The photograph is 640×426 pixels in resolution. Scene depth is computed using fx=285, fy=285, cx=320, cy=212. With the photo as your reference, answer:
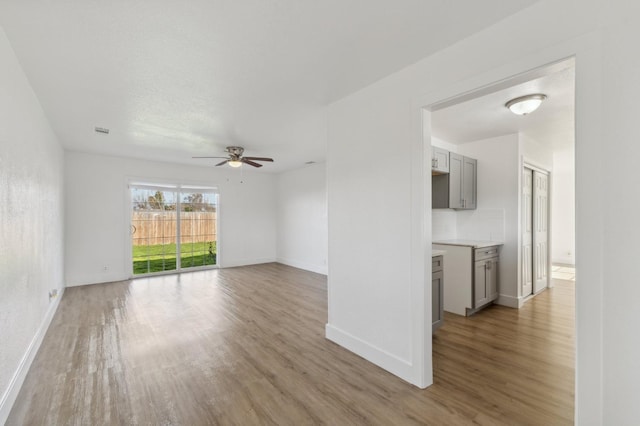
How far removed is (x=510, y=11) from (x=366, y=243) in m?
1.98

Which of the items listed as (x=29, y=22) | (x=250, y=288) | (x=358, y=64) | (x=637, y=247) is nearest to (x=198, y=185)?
(x=250, y=288)

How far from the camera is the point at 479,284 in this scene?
393cm

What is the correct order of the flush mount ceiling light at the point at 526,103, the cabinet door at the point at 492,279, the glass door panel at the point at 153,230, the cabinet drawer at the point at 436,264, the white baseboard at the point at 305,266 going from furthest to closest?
the white baseboard at the point at 305,266
the glass door panel at the point at 153,230
the cabinet door at the point at 492,279
the cabinet drawer at the point at 436,264
the flush mount ceiling light at the point at 526,103

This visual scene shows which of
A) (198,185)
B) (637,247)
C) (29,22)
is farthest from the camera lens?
(198,185)

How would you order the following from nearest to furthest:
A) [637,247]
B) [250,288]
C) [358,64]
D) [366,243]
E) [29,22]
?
[637,247] → [29,22] → [358,64] → [366,243] → [250,288]

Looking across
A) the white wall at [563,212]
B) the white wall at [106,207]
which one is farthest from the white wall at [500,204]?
the white wall at [106,207]

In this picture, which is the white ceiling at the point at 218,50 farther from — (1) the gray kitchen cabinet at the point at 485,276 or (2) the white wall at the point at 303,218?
(2) the white wall at the point at 303,218

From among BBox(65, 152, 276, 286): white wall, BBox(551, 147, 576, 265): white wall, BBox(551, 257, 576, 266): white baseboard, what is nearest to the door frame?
BBox(551, 147, 576, 265): white wall

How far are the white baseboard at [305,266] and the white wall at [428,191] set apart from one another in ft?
12.0

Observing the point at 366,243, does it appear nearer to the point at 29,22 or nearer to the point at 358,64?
the point at 358,64

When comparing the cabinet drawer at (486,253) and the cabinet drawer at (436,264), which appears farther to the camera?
the cabinet drawer at (486,253)

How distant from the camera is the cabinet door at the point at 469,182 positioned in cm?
442

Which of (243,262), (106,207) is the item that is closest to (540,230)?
(243,262)

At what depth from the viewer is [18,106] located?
2.42 meters
